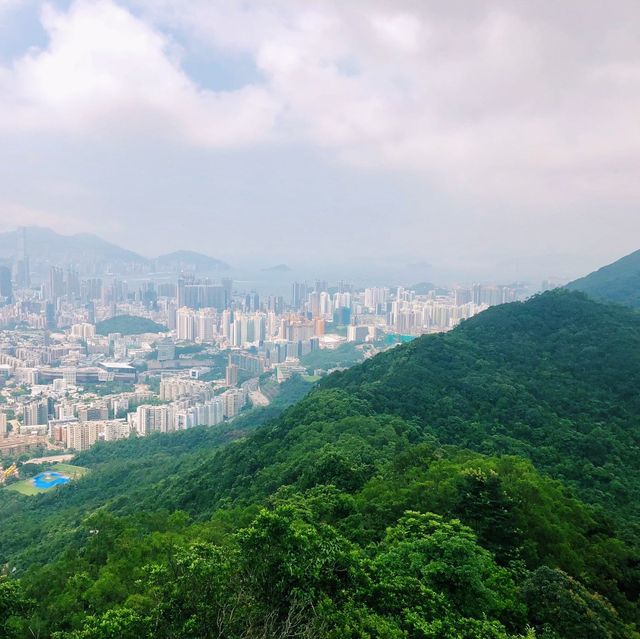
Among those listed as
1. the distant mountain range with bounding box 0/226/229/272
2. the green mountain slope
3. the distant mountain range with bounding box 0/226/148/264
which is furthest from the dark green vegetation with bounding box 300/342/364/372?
the distant mountain range with bounding box 0/226/148/264

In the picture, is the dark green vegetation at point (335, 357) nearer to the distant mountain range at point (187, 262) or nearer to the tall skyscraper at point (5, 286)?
the tall skyscraper at point (5, 286)

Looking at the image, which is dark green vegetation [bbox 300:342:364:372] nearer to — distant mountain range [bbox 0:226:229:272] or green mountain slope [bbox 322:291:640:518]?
green mountain slope [bbox 322:291:640:518]

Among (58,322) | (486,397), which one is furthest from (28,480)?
(58,322)

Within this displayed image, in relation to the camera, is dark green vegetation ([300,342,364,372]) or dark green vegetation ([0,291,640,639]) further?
dark green vegetation ([300,342,364,372])

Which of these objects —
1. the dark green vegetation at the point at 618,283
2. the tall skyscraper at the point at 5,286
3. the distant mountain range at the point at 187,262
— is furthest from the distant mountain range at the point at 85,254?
the dark green vegetation at the point at 618,283

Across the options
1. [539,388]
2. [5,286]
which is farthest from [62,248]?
[539,388]

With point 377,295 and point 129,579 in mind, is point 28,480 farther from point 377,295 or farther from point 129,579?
point 377,295
